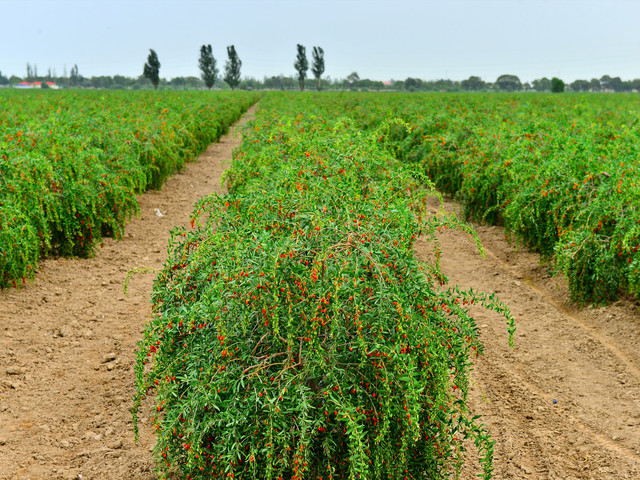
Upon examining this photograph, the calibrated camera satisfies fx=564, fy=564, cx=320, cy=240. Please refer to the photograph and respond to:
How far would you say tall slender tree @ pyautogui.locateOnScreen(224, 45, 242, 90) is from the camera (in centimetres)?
8838

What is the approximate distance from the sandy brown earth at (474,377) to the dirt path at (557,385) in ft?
0.04

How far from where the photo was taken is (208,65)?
84062mm

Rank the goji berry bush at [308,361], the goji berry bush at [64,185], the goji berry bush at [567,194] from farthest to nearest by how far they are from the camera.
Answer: the goji berry bush at [64,185], the goji berry bush at [567,194], the goji berry bush at [308,361]

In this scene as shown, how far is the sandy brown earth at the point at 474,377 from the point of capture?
3615 mm

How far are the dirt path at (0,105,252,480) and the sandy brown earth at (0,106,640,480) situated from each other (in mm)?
11

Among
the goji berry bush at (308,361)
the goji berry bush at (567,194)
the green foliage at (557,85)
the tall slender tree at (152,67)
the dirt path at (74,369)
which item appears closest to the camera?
the goji berry bush at (308,361)

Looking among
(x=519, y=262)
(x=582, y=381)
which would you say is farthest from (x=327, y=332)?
(x=519, y=262)

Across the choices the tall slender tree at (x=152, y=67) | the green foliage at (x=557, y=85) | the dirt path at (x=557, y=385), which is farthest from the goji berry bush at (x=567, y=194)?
the tall slender tree at (x=152, y=67)

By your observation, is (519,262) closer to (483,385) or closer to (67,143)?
(483,385)

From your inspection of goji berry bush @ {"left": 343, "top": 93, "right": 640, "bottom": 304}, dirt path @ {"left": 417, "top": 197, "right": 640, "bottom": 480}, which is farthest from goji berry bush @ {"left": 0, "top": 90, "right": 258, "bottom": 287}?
dirt path @ {"left": 417, "top": 197, "right": 640, "bottom": 480}

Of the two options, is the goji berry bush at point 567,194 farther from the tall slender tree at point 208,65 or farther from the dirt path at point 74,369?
the tall slender tree at point 208,65

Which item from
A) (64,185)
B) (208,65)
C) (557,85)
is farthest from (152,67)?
(64,185)

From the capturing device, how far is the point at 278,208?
3.68 m

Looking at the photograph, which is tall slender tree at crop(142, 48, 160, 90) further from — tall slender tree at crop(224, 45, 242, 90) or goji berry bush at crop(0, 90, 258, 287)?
goji berry bush at crop(0, 90, 258, 287)
